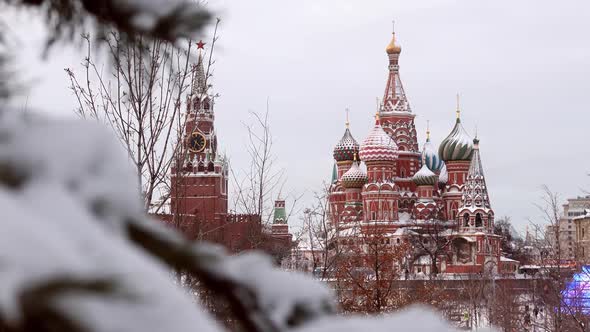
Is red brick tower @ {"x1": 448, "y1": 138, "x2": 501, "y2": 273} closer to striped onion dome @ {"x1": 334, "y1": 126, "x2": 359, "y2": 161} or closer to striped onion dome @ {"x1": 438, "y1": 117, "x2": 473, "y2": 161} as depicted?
striped onion dome @ {"x1": 438, "y1": 117, "x2": 473, "y2": 161}

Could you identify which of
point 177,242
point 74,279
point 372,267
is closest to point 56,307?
point 74,279

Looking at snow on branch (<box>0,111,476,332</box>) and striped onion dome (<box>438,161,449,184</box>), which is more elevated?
striped onion dome (<box>438,161,449,184</box>)

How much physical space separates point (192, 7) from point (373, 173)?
1808 inches

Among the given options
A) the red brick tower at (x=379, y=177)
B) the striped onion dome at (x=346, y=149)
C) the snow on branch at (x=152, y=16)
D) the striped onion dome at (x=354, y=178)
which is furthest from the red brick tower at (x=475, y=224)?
the snow on branch at (x=152, y=16)

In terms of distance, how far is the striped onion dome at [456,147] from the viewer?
49469 millimetres

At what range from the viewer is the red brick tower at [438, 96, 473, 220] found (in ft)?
162

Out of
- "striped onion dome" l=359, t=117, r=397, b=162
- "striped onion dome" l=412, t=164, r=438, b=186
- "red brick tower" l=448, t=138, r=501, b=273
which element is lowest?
"red brick tower" l=448, t=138, r=501, b=273

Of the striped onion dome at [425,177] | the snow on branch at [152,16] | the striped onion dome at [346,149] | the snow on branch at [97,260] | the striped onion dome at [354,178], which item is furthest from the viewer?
the striped onion dome at [346,149]

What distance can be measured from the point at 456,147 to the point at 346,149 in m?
6.86

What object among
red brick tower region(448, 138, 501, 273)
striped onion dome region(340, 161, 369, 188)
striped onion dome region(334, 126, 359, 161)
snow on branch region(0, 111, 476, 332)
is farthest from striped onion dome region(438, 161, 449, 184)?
snow on branch region(0, 111, 476, 332)

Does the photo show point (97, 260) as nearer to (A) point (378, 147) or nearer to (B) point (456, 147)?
(A) point (378, 147)

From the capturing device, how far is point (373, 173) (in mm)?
46656

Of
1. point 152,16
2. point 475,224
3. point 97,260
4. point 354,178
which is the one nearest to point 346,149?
point 354,178

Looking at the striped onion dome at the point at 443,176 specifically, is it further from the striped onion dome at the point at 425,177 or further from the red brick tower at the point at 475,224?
the red brick tower at the point at 475,224
